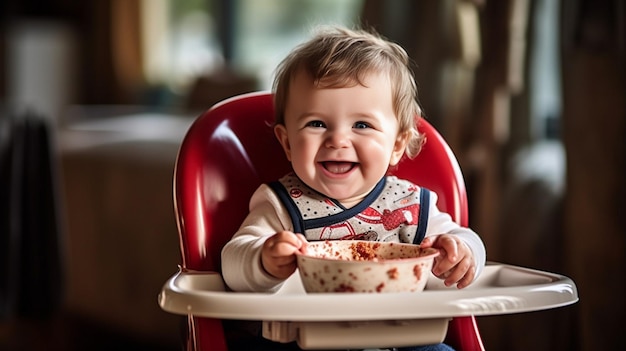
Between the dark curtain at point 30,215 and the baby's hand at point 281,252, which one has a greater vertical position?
the baby's hand at point 281,252

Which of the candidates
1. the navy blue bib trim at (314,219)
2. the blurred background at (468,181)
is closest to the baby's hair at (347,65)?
the navy blue bib trim at (314,219)

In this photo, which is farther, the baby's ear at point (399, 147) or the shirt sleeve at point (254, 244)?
the baby's ear at point (399, 147)

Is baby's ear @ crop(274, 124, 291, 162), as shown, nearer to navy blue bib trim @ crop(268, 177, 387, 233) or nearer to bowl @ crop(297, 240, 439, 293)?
navy blue bib trim @ crop(268, 177, 387, 233)

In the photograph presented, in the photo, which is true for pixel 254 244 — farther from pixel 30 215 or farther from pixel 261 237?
pixel 30 215

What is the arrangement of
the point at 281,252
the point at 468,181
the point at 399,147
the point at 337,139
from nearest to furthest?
the point at 281,252
the point at 337,139
the point at 399,147
the point at 468,181

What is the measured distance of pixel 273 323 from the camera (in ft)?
3.63

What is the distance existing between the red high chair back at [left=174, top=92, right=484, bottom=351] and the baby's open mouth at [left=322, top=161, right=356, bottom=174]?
19 centimetres

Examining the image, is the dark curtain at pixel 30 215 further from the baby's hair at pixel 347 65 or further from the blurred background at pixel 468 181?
the baby's hair at pixel 347 65

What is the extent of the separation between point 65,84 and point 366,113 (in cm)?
545

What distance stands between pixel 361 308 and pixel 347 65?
1.20 feet

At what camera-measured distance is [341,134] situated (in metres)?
1.19

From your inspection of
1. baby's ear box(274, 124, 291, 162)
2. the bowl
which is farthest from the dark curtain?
the bowl

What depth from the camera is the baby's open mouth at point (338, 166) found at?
1.22 m

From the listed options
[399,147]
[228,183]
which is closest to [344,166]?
[399,147]
